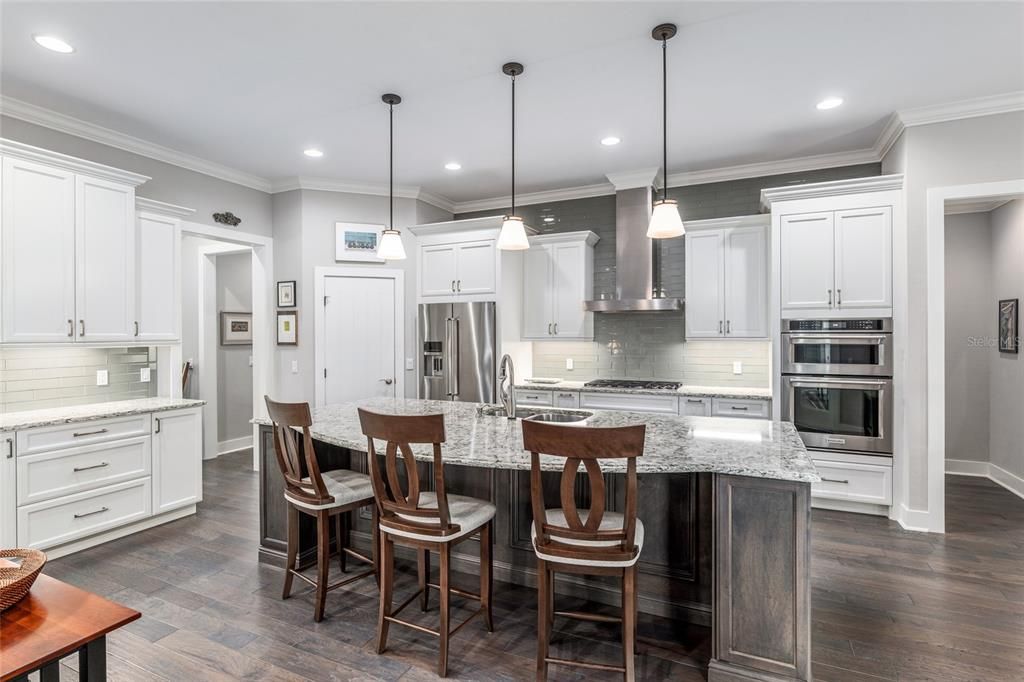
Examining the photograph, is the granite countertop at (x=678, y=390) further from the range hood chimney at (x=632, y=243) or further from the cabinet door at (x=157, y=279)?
the cabinet door at (x=157, y=279)

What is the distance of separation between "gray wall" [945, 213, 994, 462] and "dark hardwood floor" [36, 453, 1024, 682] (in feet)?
6.15

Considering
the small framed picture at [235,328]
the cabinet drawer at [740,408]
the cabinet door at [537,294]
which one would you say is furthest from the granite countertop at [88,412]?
the cabinet drawer at [740,408]

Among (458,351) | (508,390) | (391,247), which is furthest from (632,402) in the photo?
(391,247)

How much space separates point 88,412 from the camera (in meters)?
3.50

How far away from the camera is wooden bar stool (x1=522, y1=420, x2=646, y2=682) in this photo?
178cm

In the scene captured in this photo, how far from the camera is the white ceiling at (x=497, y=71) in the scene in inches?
99.8

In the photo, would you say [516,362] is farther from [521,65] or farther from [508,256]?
[521,65]

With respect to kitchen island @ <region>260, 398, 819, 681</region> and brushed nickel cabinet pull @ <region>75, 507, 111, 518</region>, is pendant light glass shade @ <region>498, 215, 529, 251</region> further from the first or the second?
brushed nickel cabinet pull @ <region>75, 507, 111, 518</region>

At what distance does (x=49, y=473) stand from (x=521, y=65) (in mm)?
3789

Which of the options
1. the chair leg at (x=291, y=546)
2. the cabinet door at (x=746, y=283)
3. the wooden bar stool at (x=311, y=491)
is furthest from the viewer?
the cabinet door at (x=746, y=283)

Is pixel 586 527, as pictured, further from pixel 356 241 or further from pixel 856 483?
pixel 356 241

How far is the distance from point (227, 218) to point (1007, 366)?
733cm

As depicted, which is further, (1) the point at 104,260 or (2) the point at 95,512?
(1) the point at 104,260

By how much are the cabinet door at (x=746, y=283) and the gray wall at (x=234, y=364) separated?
213 inches
